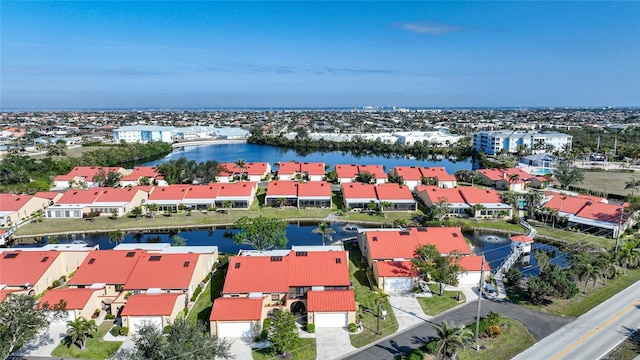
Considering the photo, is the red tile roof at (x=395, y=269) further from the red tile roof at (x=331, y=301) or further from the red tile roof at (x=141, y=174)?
the red tile roof at (x=141, y=174)

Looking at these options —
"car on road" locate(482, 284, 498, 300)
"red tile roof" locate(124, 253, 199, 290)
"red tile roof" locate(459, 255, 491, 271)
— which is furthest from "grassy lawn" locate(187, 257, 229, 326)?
"car on road" locate(482, 284, 498, 300)

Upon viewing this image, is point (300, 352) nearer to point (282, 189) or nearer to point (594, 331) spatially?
point (594, 331)

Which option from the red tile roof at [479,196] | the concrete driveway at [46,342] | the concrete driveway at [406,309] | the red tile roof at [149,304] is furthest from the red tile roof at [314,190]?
the concrete driveway at [46,342]

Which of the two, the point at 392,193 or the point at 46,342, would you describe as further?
the point at 392,193

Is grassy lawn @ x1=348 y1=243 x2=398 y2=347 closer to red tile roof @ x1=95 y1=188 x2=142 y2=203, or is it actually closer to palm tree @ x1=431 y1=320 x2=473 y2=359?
palm tree @ x1=431 y1=320 x2=473 y2=359

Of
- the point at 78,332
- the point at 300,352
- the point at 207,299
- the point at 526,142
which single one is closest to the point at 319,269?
the point at 300,352

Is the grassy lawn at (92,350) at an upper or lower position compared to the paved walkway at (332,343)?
lower
